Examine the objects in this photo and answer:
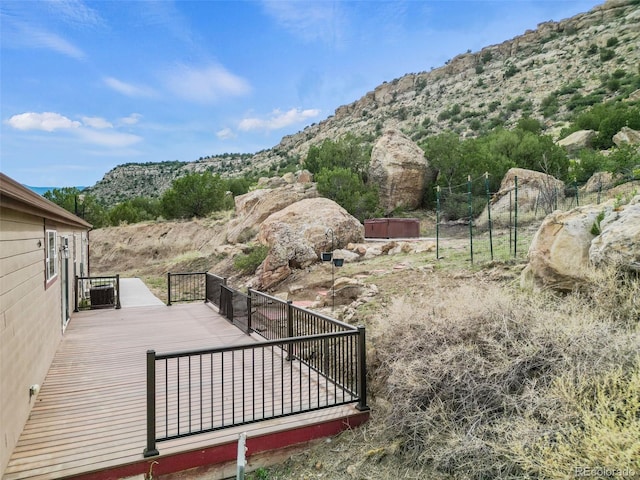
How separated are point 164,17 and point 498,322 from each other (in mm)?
18379

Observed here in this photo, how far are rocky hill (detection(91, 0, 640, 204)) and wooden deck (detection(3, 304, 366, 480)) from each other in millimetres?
32526

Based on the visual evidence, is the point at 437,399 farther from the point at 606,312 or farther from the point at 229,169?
the point at 229,169

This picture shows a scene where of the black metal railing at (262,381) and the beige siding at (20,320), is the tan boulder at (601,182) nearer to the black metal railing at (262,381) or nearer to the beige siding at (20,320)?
the black metal railing at (262,381)

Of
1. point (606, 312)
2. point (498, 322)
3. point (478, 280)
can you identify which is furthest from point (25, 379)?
point (478, 280)

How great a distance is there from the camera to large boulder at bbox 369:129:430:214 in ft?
75.6

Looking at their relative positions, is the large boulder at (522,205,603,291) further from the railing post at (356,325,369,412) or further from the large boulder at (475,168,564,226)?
the large boulder at (475,168,564,226)

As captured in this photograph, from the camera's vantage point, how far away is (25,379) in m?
4.04

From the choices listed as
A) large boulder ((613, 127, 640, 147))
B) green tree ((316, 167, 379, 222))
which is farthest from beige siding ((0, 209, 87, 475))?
large boulder ((613, 127, 640, 147))

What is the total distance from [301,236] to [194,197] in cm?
1599

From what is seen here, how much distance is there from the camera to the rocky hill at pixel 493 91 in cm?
3375

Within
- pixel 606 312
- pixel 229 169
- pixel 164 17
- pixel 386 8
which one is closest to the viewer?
pixel 606 312

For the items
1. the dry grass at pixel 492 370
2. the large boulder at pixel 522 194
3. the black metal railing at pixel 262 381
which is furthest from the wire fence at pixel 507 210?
the black metal railing at pixel 262 381

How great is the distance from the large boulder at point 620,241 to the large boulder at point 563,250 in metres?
0.23

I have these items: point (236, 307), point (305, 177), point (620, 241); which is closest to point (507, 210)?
point (305, 177)
